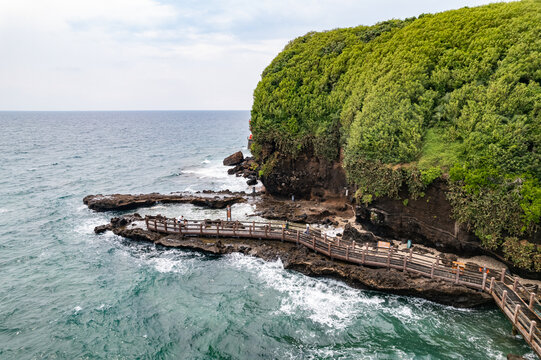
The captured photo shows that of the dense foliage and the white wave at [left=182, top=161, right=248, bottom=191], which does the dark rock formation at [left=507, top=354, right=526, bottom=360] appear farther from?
the white wave at [left=182, top=161, right=248, bottom=191]

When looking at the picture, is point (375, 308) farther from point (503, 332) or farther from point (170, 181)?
point (170, 181)

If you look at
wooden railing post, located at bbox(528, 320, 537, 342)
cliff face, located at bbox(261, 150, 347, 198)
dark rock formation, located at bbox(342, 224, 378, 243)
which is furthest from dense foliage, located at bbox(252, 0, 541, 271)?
wooden railing post, located at bbox(528, 320, 537, 342)

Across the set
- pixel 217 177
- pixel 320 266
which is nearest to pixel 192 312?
pixel 320 266

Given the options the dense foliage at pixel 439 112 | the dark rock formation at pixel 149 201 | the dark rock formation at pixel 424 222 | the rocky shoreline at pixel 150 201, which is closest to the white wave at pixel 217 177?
the rocky shoreline at pixel 150 201

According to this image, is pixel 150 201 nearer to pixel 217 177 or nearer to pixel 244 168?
pixel 217 177

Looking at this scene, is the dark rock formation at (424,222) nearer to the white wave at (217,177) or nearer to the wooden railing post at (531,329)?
the wooden railing post at (531,329)

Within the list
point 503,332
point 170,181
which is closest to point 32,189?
point 170,181

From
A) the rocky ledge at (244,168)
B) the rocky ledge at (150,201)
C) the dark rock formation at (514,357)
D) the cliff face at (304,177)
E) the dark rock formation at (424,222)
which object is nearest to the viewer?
the dark rock formation at (514,357)
